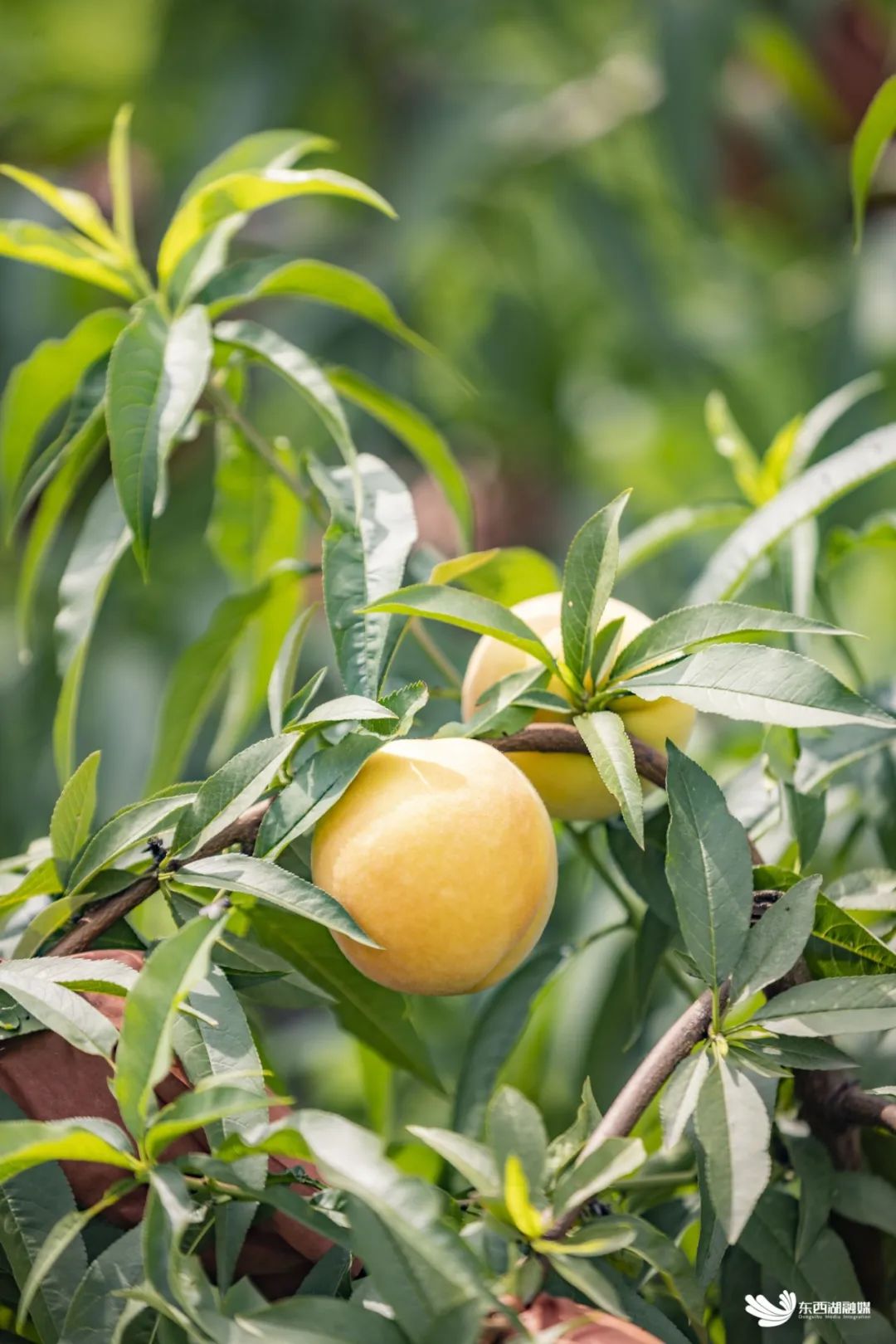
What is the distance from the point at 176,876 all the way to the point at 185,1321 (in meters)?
0.10

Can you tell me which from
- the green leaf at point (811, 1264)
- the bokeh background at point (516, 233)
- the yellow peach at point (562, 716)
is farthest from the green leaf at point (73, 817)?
the bokeh background at point (516, 233)

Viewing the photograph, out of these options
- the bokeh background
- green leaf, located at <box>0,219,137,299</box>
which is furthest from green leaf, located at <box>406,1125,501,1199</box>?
the bokeh background

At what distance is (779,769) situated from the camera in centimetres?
44

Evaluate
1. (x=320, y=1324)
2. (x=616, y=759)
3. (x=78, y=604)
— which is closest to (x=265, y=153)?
(x=78, y=604)

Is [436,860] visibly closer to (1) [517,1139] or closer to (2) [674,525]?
(1) [517,1139]

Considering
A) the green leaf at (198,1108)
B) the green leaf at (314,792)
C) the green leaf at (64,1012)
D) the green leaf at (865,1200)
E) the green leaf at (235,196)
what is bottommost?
the green leaf at (865,1200)

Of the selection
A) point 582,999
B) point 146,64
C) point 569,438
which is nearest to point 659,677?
point 582,999

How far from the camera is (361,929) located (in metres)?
0.33

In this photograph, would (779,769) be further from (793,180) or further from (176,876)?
(793,180)

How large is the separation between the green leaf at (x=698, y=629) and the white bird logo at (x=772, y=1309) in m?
0.17

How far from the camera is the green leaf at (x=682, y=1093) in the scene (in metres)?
0.31

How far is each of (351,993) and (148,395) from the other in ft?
0.61

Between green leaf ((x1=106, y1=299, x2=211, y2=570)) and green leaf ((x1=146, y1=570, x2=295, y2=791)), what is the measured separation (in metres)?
0.09

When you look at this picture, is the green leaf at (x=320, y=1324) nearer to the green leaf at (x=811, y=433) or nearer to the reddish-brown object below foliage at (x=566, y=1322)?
the reddish-brown object below foliage at (x=566, y=1322)
